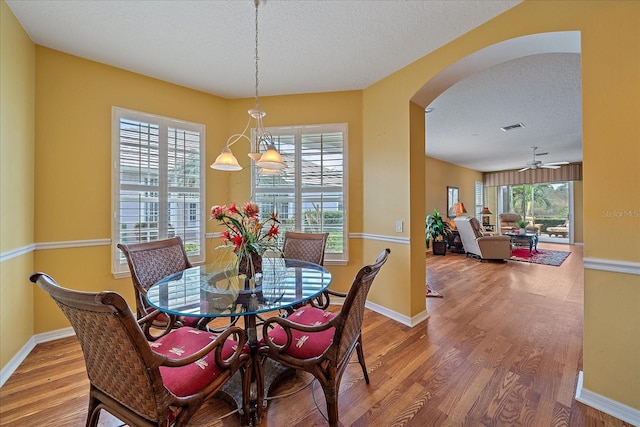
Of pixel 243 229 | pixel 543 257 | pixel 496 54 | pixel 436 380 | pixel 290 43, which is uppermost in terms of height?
pixel 290 43

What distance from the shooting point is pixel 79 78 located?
8.36 feet

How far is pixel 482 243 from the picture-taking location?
5750 mm

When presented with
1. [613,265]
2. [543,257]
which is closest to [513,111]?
[613,265]

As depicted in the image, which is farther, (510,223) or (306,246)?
(510,223)

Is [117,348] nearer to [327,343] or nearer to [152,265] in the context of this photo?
[327,343]

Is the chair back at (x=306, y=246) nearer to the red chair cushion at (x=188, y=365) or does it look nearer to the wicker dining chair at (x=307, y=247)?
the wicker dining chair at (x=307, y=247)

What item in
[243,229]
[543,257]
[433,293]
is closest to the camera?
[243,229]

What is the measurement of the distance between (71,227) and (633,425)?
14.9 ft

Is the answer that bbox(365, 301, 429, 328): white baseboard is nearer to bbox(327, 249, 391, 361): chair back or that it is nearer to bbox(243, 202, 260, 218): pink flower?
bbox(327, 249, 391, 361): chair back

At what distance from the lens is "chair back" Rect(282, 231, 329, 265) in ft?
8.71

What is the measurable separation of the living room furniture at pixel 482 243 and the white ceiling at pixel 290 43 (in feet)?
9.33

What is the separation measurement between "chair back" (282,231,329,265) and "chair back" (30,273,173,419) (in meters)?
1.75

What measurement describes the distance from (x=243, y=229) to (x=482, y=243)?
581 centimetres

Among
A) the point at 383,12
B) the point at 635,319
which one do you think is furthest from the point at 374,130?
the point at 635,319
